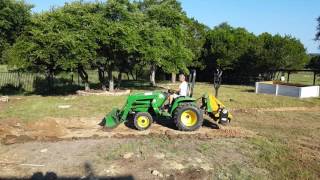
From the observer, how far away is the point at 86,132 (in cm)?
1241

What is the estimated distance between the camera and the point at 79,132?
12.4m

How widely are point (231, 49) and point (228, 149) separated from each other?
3013cm

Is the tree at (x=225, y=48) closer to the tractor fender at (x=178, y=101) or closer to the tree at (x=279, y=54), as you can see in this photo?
the tree at (x=279, y=54)

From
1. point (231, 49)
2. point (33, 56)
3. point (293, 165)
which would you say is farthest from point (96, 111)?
point (231, 49)

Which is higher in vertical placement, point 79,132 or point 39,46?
point 39,46

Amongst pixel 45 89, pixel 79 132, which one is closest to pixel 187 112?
pixel 79 132

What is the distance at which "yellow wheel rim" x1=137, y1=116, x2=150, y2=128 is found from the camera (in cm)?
1247

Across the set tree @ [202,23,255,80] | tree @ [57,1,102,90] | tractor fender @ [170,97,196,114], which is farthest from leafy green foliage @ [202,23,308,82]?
tractor fender @ [170,97,196,114]

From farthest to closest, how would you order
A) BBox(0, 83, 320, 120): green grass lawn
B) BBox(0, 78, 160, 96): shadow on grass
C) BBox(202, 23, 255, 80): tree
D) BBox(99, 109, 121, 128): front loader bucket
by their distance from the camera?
BBox(202, 23, 255, 80): tree
BBox(0, 78, 160, 96): shadow on grass
BBox(0, 83, 320, 120): green grass lawn
BBox(99, 109, 121, 128): front loader bucket

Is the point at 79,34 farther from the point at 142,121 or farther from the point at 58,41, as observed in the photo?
the point at 142,121

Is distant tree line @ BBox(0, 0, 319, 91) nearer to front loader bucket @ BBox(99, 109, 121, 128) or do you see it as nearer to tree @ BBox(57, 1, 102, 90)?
tree @ BBox(57, 1, 102, 90)

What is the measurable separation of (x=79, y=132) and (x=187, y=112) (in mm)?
Result: 3203

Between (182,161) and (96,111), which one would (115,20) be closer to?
(96,111)

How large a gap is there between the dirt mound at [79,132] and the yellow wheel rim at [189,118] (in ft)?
1.00
